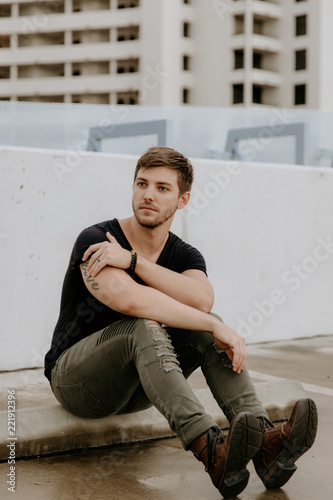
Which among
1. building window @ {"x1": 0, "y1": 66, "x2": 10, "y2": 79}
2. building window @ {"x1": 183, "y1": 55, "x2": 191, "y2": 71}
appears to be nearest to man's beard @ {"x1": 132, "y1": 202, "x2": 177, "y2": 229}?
building window @ {"x1": 183, "y1": 55, "x2": 191, "y2": 71}

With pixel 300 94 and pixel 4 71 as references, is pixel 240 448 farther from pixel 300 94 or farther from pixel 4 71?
pixel 4 71

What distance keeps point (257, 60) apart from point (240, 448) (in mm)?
51845

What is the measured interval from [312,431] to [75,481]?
871mm

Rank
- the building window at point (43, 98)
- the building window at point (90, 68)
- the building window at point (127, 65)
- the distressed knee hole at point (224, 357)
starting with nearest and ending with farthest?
the distressed knee hole at point (224, 357) < the building window at point (127, 65) < the building window at point (90, 68) < the building window at point (43, 98)

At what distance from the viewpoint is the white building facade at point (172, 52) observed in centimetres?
5003

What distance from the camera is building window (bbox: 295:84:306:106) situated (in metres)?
51.0

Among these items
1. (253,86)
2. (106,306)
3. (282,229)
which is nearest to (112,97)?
(253,86)

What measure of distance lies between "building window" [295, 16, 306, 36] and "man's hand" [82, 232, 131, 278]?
51.3 metres

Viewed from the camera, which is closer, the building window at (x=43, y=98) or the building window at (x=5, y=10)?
the building window at (x=43, y=98)

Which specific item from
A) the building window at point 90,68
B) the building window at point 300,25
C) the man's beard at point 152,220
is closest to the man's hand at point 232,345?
the man's beard at point 152,220

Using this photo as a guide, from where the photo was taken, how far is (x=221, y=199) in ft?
19.5

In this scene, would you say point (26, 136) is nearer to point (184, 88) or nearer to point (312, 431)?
point (312, 431)

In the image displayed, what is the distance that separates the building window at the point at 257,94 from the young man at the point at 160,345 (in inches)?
1949

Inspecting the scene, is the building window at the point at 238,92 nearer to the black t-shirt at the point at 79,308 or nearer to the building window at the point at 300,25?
the building window at the point at 300,25
